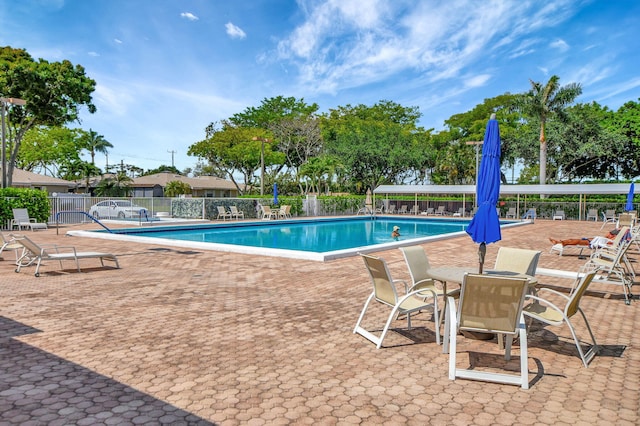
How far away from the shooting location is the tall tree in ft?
81.2

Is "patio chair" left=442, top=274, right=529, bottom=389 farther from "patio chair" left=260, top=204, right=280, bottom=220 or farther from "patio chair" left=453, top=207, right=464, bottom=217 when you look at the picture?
"patio chair" left=453, top=207, right=464, bottom=217

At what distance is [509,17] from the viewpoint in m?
22.1

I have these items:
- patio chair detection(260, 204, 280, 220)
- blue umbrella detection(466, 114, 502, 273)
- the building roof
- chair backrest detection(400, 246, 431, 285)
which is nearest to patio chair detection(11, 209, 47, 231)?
patio chair detection(260, 204, 280, 220)

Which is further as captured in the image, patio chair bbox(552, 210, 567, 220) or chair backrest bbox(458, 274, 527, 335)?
patio chair bbox(552, 210, 567, 220)

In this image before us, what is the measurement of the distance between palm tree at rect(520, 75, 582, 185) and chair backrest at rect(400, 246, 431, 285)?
115ft

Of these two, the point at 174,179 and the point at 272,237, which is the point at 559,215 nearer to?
the point at 272,237

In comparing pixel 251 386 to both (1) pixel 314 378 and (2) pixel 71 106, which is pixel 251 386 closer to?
(1) pixel 314 378

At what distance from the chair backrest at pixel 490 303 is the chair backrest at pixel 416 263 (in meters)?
1.59

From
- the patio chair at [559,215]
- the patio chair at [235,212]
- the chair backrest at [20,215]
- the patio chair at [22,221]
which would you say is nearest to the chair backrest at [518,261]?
the patio chair at [22,221]

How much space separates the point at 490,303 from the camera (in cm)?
366

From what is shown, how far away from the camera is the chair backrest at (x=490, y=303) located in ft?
11.7

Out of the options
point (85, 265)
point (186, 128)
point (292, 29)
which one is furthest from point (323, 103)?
point (85, 265)

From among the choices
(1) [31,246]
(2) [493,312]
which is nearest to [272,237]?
(1) [31,246]

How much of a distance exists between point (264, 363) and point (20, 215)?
18.6m
